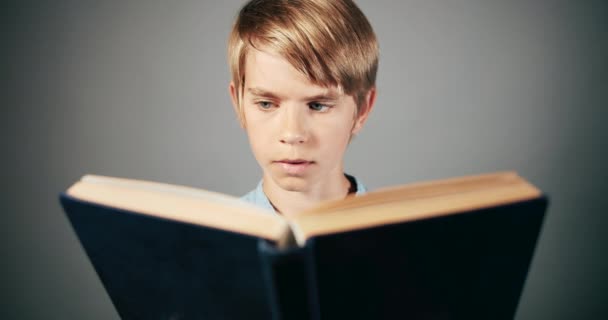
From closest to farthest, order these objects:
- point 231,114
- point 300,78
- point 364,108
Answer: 1. point 300,78
2. point 364,108
3. point 231,114

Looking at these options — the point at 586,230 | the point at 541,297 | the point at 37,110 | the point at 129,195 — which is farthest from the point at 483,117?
the point at 37,110

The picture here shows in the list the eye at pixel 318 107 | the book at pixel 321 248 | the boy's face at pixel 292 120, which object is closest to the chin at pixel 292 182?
the boy's face at pixel 292 120

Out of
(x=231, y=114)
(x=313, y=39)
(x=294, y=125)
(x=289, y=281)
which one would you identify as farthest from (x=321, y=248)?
(x=231, y=114)

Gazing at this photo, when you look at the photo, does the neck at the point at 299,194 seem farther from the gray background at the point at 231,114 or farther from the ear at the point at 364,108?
the gray background at the point at 231,114

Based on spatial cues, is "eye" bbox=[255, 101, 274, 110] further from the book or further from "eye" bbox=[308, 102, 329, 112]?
the book

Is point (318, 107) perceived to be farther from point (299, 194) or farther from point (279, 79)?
point (299, 194)

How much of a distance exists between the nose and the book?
0.28 metres

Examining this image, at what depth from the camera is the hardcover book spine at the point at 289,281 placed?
389 millimetres

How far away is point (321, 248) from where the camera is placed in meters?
0.42

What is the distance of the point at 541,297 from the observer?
52.8 inches

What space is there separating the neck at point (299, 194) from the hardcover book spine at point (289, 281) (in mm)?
451

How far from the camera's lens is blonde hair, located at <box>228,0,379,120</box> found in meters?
0.72

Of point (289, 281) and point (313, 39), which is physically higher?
point (313, 39)

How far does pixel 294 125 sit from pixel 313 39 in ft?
0.54
